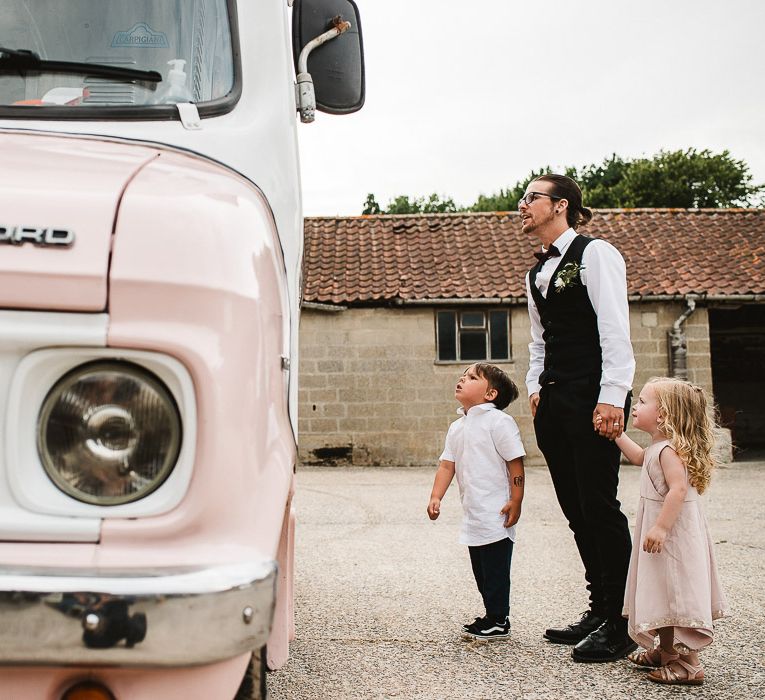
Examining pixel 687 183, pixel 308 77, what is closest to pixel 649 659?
pixel 308 77

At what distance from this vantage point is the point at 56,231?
1425 millimetres

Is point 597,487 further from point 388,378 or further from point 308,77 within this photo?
point 388,378

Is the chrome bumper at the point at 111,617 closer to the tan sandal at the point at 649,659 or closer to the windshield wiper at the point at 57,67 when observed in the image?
the windshield wiper at the point at 57,67

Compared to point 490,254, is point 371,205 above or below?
above

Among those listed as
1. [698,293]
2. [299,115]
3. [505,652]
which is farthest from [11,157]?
[698,293]

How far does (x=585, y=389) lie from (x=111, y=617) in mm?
2498

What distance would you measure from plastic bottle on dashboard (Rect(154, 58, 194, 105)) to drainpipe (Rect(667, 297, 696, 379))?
607 inches

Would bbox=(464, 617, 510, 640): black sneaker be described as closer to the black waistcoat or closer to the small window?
the black waistcoat

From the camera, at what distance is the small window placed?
16.8 metres

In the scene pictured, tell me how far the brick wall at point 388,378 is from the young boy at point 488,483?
1255cm

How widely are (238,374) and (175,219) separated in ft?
0.99

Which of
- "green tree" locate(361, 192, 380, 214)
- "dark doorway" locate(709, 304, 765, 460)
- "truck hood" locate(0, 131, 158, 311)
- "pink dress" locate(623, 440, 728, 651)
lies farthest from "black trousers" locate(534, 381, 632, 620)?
"green tree" locate(361, 192, 380, 214)

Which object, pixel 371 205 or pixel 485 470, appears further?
pixel 371 205

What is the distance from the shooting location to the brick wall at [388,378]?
16.5 m
